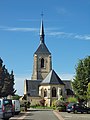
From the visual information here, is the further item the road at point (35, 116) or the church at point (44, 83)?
the church at point (44, 83)

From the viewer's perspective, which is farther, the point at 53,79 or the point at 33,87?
the point at 33,87

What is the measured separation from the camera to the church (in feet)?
327

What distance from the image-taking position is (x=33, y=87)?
107188 millimetres

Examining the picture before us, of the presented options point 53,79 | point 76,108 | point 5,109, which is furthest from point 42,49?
point 5,109

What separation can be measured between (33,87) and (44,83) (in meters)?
6.68

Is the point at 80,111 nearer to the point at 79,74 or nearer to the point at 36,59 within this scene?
the point at 79,74

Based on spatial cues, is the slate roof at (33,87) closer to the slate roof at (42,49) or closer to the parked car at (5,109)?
the slate roof at (42,49)

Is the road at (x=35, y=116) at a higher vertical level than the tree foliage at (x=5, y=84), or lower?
lower

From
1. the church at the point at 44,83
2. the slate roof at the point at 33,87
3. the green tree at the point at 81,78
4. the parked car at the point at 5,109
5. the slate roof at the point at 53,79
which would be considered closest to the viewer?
the parked car at the point at 5,109

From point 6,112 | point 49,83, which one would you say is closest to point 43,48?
point 49,83

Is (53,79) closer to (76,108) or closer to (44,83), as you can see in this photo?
(44,83)

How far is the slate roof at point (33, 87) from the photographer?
346 feet

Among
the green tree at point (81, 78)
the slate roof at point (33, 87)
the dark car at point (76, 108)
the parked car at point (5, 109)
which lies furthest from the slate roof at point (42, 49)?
the parked car at point (5, 109)

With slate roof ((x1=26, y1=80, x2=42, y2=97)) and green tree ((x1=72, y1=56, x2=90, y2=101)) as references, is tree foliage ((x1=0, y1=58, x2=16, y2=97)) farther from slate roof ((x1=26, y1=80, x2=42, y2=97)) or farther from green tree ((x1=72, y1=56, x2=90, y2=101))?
green tree ((x1=72, y1=56, x2=90, y2=101))
